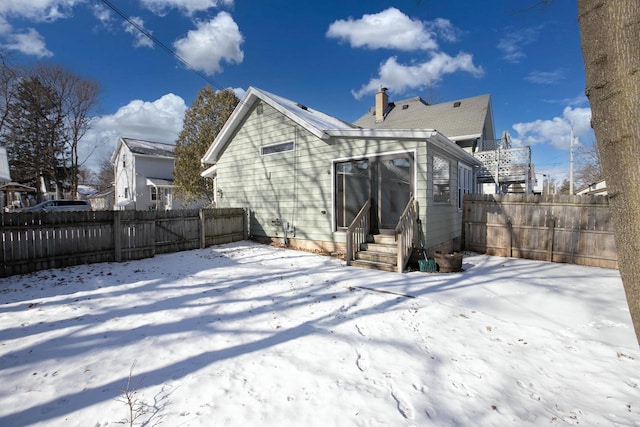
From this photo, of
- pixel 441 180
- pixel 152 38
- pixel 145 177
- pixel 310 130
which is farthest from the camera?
pixel 145 177

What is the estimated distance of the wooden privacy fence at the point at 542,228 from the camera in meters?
7.86

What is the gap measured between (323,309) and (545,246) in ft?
24.7

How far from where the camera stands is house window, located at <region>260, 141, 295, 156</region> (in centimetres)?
1007

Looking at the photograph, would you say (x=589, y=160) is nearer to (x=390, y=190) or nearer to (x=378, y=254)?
(x=390, y=190)

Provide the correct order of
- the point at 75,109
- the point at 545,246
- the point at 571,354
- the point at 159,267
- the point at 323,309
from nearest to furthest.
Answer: the point at 571,354
the point at 323,309
the point at 159,267
the point at 545,246
the point at 75,109

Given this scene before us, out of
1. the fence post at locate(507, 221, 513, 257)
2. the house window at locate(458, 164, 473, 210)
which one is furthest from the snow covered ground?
the house window at locate(458, 164, 473, 210)

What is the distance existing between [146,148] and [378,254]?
2527 centimetres

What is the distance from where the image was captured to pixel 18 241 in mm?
6359

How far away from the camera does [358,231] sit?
798cm

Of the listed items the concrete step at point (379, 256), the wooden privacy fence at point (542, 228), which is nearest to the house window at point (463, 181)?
the wooden privacy fence at point (542, 228)

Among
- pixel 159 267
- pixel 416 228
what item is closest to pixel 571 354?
pixel 416 228

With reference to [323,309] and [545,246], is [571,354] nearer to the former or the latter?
[323,309]

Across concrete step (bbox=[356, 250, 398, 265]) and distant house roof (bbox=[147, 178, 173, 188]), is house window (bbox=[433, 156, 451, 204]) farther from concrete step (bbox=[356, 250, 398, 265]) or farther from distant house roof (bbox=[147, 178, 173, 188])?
distant house roof (bbox=[147, 178, 173, 188])

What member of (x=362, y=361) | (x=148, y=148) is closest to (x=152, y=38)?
(x=362, y=361)
